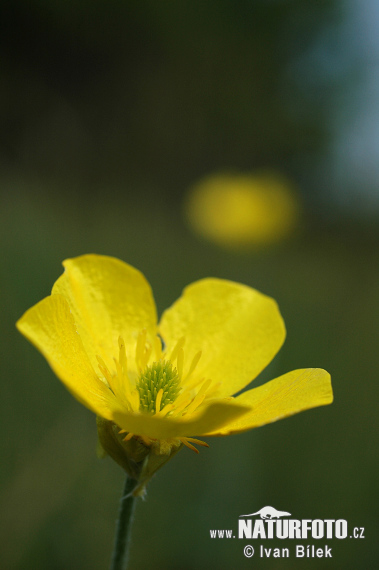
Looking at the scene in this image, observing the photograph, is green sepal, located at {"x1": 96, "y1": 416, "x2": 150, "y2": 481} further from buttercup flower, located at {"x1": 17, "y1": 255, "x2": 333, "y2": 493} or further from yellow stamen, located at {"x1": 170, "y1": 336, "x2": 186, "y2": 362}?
yellow stamen, located at {"x1": 170, "y1": 336, "x2": 186, "y2": 362}

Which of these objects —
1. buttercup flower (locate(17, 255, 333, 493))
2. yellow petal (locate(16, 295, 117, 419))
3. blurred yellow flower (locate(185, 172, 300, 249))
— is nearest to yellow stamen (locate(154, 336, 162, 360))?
buttercup flower (locate(17, 255, 333, 493))

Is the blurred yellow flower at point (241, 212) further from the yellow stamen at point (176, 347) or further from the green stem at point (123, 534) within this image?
the green stem at point (123, 534)

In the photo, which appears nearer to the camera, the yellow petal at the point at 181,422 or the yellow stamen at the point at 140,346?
the yellow petal at the point at 181,422

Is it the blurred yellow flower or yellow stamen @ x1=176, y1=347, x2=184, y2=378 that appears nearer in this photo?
yellow stamen @ x1=176, y1=347, x2=184, y2=378

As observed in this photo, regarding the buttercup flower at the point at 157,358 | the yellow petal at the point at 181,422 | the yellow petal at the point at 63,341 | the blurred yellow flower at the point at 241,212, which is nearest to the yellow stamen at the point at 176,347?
the buttercup flower at the point at 157,358

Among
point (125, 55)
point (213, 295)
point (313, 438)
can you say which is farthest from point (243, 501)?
point (125, 55)

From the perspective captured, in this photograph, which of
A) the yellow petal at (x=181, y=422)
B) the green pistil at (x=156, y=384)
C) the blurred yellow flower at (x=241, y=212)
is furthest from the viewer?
the blurred yellow flower at (x=241, y=212)
